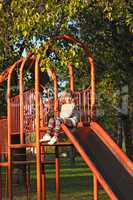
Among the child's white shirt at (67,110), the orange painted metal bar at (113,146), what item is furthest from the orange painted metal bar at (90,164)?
the orange painted metal bar at (113,146)

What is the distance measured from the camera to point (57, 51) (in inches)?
493

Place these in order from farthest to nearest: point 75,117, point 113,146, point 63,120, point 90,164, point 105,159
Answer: point 75,117 → point 63,120 → point 113,146 → point 105,159 → point 90,164

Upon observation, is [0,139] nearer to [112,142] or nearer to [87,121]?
[87,121]

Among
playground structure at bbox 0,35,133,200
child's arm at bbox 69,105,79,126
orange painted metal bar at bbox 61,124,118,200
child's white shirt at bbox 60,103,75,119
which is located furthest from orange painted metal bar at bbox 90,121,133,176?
orange painted metal bar at bbox 61,124,118,200

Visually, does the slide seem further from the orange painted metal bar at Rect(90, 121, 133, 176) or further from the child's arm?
the child's arm

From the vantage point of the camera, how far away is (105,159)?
11.8 m

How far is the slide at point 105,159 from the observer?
34.9ft

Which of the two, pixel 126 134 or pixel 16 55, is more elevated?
pixel 16 55

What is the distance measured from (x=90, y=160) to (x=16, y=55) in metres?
12.3

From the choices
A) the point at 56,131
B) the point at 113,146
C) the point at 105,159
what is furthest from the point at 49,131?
the point at 105,159

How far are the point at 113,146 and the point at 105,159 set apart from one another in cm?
55

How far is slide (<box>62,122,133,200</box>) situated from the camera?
34.9 feet

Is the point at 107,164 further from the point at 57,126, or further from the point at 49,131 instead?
the point at 49,131

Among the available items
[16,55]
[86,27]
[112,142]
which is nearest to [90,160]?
[112,142]
